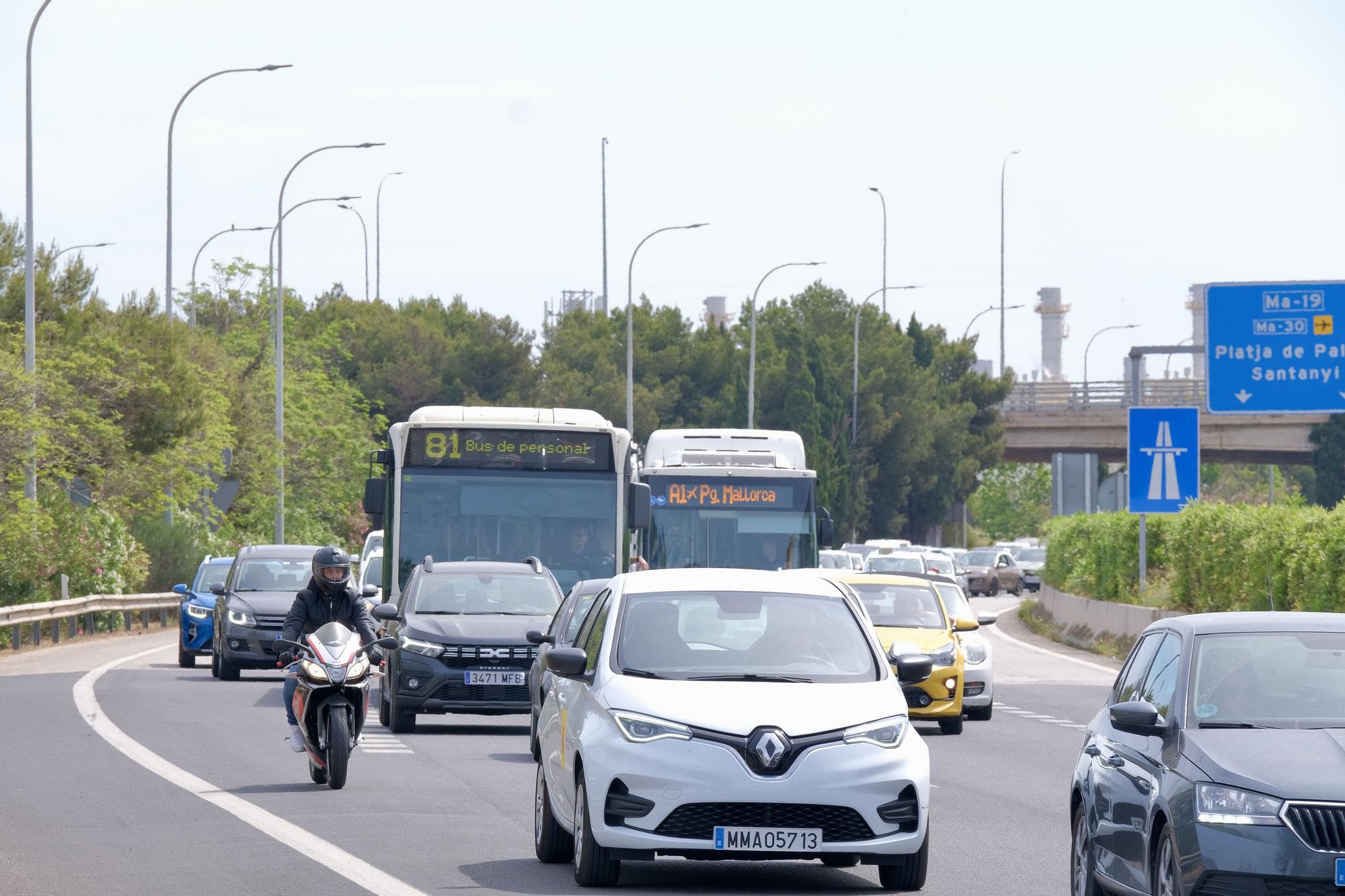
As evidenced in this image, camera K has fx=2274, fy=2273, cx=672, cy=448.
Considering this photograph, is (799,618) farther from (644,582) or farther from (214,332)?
(214,332)

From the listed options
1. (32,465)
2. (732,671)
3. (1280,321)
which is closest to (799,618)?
(732,671)

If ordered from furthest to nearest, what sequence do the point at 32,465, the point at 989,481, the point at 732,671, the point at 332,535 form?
the point at 989,481 < the point at 332,535 < the point at 32,465 < the point at 732,671

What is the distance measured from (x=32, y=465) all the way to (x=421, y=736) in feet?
64.9

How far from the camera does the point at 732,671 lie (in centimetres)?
1075

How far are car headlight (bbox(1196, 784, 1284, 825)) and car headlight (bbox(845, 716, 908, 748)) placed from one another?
2.37 metres

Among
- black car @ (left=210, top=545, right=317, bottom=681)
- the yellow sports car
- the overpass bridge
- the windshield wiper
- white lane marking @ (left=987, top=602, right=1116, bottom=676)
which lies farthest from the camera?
the overpass bridge

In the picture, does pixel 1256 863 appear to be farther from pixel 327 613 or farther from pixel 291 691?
pixel 327 613

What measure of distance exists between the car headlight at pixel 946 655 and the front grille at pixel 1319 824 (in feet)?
41.8

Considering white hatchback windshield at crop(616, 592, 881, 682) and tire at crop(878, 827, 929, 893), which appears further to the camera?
white hatchback windshield at crop(616, 592, 881, 682)

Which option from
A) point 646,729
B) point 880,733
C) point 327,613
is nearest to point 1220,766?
point 880,733

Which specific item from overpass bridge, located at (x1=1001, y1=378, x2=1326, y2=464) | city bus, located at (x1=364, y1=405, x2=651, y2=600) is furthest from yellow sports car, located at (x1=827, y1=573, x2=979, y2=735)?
overpass bridge, located at (x1=1001, y1=378, x2=1326, y2=464)

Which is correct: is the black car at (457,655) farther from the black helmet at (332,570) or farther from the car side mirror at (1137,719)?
the car side mirror at (1137,719)

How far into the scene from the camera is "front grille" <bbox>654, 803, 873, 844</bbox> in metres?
9.96

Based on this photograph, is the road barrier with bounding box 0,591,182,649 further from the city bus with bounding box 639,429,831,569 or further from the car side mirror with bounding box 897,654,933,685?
the car side mirror with bounding box 897,654,933,685
